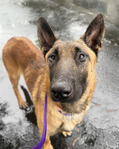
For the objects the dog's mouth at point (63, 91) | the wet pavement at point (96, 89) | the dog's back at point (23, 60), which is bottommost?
the wet pavement at point (96, 89)

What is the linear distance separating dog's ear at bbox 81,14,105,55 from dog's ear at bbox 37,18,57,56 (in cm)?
59

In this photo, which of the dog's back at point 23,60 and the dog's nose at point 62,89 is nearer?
the dog's nose at point 62,89

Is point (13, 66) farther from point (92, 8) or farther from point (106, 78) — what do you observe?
point (92, 8)

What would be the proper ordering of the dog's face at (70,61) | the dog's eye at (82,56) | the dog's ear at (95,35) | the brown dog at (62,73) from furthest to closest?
the dog's ear at (95,35) < the dog's eye at (82,56) < the brown dog at (62,73) < the dog's face at (70,61)

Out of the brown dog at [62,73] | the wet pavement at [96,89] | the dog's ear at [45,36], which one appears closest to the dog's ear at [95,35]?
the brown dog at [62,73]

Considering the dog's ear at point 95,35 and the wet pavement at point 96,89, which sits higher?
the dog's ear at point 95,35

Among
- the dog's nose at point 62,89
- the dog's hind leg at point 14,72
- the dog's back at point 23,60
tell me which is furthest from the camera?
the dog's hind leg at point 14,72

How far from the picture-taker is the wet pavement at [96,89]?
336cm

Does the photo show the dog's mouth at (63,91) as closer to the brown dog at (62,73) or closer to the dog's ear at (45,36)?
the brown dog at (62,73)

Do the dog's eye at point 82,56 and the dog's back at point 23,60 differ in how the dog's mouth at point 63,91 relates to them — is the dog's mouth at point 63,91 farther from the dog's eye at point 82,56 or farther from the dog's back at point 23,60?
the dog's back at point 23,60

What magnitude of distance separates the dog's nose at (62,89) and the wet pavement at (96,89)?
1859mm

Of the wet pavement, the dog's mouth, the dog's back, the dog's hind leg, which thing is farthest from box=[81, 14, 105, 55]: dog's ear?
the dog's hind leg

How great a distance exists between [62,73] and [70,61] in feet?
1.02

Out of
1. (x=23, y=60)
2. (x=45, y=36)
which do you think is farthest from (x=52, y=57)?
(x=23, y=60)
